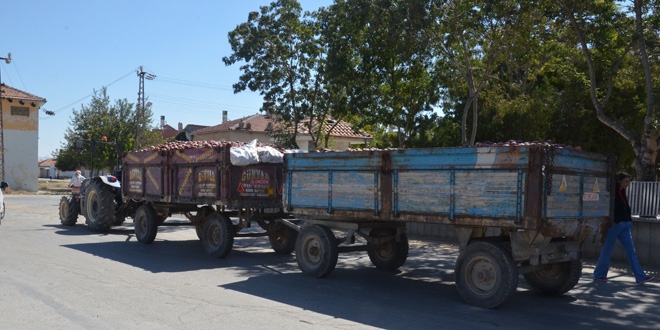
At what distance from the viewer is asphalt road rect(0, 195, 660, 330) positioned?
7.54m

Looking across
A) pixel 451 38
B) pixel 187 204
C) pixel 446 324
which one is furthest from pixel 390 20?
pixel 446 324

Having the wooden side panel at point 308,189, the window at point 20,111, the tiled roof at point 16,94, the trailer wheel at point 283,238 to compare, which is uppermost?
the tiled roof at point 16,94

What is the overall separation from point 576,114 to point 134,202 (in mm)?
15690

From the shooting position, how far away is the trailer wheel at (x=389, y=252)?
11.2 meters

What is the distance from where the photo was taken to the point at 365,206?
389 inches

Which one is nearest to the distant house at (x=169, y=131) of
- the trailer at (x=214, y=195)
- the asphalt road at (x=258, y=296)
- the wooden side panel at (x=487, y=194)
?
the trailer at (x=214, y=195)

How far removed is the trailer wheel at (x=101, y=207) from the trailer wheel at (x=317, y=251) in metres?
7.97

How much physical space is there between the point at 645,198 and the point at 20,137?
146 ft

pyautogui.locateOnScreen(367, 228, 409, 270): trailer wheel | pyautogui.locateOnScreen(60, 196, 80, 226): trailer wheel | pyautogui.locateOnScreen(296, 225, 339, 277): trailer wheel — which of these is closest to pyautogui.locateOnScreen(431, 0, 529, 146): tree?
pyautogui.locateOnScreen(367, 228, 409, 270): trailer wheel

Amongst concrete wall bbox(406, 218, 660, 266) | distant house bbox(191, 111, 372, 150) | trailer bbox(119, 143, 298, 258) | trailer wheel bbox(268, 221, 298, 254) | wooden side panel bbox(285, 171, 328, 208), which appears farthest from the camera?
distant house bbox(191, 111, 372, 150)

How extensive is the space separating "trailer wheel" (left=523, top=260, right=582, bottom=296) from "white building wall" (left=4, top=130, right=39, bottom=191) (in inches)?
1749

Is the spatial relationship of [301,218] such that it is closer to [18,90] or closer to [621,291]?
[621,291]

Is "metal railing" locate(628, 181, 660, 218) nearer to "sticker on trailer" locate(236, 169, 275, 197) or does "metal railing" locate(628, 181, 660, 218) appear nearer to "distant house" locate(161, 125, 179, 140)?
"sticker on trailer" locate(236, 169, 275, 197)

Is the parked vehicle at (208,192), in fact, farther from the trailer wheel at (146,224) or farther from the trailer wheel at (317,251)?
the trailer wheel at (317,251)
